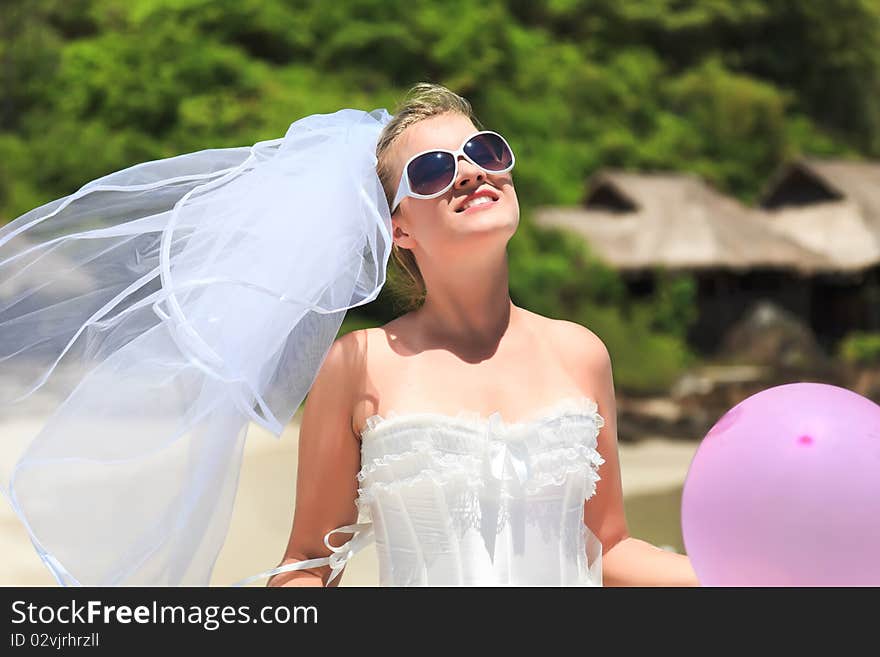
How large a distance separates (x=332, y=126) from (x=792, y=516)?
1225mm

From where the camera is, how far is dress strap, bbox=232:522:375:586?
2.23 meters

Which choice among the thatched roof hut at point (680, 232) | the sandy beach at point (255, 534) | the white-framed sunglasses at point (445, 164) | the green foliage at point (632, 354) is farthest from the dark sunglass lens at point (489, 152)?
the thatched roof hut at point (680, 232)

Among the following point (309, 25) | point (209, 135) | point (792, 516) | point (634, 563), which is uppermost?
point (309, 25)

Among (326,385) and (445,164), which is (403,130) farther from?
(326,385)

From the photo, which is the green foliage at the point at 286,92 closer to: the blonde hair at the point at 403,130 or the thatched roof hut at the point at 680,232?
the thatched roof hut at the point at 680,232

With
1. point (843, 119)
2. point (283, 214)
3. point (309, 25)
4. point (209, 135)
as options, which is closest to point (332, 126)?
point (283, 214)

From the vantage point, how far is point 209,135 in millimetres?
16625

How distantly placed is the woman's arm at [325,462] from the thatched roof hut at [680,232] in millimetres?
18664

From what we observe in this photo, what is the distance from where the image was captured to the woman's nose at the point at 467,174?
2225 mm

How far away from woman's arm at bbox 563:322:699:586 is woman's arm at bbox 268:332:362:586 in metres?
0.47

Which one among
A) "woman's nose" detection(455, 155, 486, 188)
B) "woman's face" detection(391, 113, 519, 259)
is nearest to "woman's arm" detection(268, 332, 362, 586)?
"woman's face" detection(391, 113, 519, 259)

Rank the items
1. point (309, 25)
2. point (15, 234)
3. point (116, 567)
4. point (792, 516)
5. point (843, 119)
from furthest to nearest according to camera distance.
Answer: point (843, 119)
point (309, 25)
point (15, 234)
point (116, 567)
point (792, 516)

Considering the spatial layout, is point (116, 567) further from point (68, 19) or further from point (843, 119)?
point (843, 119)

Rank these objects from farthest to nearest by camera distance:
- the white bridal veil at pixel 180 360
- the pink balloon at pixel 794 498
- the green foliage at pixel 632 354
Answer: the green foliage at pixel 632 354 < the white bridal veil at pixel 180 360 < the pink balloon at pixel 794 498
